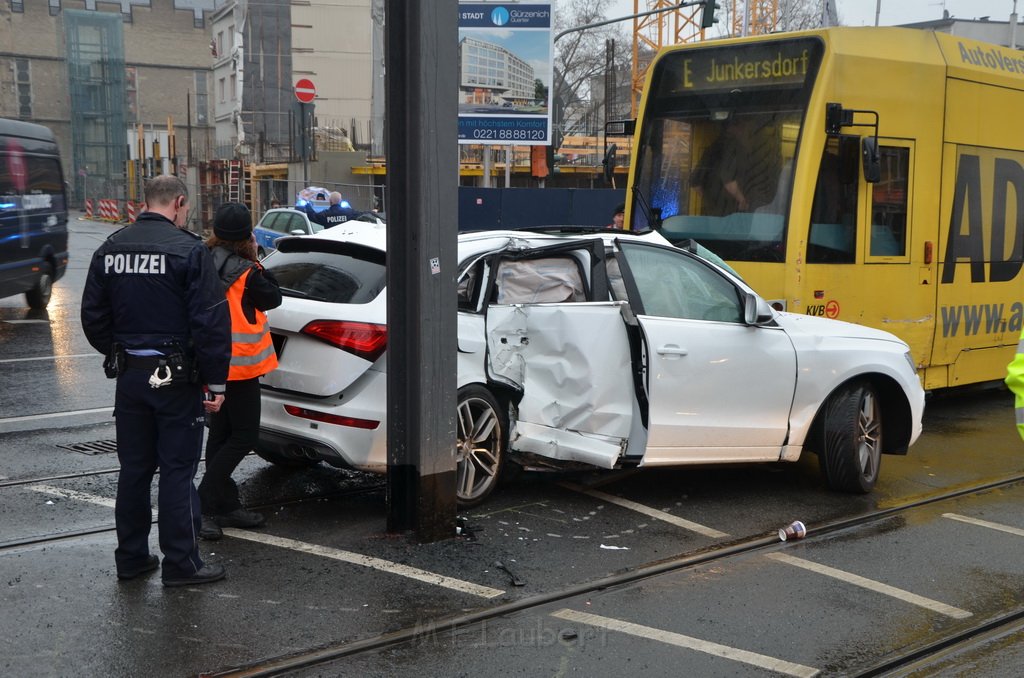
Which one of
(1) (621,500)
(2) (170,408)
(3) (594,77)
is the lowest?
(1) (621,500)

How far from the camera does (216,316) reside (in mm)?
4992

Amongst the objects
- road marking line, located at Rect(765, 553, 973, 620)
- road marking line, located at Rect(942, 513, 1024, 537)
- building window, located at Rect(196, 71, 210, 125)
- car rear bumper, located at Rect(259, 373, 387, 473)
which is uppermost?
building window, located at Rect(196, 71, 210, 125)

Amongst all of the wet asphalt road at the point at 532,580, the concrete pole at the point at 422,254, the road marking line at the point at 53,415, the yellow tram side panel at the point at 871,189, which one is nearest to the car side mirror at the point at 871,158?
the yellow tram side panel at the point at 871,189

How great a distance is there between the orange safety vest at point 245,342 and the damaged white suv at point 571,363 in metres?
0.35

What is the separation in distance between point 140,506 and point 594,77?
77.3 metres

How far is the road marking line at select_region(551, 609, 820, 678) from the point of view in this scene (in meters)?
4.47

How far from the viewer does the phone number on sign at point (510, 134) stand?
19.1 meters

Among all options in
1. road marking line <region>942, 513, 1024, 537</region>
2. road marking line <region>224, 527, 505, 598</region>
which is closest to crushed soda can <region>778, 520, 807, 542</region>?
road marking line <region>942, 513, 1024, 537</region>

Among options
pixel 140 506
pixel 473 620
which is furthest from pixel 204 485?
pixel 473 620

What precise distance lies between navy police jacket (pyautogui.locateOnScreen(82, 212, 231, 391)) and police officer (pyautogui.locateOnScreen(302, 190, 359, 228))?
1646 centimetres

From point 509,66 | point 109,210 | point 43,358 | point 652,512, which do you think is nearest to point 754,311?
point 652,512

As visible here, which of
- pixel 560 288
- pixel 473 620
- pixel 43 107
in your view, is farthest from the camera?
pixel 43 107

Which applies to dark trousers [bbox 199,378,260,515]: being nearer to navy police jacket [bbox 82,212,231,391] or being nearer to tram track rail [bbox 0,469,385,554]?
tram track rail [bbox 0,469,385,554]

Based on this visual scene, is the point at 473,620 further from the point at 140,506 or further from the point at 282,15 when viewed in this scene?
the point at 282,15
